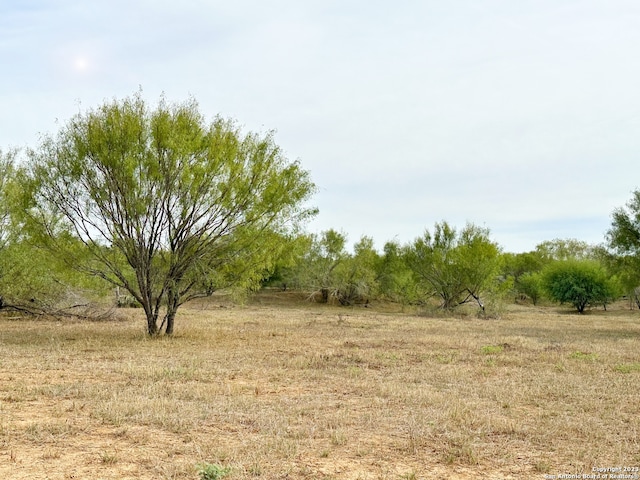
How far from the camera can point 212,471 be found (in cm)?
488

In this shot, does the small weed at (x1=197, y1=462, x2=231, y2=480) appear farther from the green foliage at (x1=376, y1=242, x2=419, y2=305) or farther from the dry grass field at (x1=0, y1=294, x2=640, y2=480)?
the green foliage at (x1=376, y1=242, x2=419, y2=305)

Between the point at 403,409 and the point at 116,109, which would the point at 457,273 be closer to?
the point at 116,109

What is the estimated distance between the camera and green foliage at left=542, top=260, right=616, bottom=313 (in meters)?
48.2

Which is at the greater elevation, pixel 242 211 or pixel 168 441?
pixel 242 211

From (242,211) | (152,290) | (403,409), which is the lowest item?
(403,409)

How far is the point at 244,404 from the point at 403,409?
2394 millimetres

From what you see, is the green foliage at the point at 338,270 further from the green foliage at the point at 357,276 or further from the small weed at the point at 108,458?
the small weed at the point at 108,458

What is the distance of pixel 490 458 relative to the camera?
5.67 metres

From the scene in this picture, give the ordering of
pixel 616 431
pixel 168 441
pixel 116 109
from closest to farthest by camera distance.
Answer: pixel 168 441 < pixel 616 431 < pixel 116 109

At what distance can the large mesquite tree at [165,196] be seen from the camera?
15.2 meters

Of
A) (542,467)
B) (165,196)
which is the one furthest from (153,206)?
(542,467)

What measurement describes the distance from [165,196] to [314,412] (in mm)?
9983

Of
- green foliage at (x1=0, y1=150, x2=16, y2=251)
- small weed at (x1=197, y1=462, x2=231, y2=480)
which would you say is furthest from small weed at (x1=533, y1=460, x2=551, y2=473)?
green foliage at (x1=0, y1=150, x2=16, y2=251)

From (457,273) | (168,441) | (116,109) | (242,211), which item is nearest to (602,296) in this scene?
(457,273)
